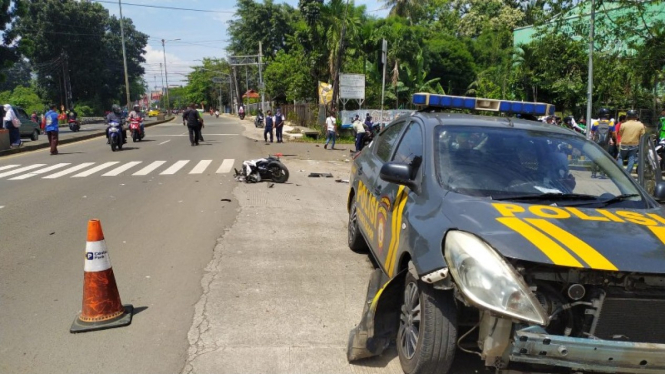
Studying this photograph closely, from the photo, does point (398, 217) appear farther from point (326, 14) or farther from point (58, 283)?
point (326, 14)

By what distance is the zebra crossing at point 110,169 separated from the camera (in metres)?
12.7

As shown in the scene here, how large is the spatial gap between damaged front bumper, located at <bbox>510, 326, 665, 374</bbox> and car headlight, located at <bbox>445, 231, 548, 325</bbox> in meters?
0.10

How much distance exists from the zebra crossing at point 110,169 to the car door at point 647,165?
32.5 ft

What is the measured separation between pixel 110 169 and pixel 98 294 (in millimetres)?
10577

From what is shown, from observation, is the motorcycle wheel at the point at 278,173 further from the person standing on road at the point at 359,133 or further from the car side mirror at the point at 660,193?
the car side mirror at the point at 660,193

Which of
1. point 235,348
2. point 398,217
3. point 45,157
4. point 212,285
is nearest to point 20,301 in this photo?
point 212,285

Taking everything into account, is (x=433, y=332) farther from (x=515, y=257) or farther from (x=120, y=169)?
(x=120, y=169)

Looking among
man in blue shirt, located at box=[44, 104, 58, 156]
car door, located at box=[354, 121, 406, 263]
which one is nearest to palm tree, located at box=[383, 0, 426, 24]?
man in blue shirt, located at box=[44, 104, 58, 156]

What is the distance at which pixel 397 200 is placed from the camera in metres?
3.90

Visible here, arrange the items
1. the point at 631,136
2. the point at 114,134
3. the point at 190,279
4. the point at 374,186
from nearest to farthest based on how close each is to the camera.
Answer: the point at 374,186 < the point at 190,279 < the point at 631,136 < the point at 114,134

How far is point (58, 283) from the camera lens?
4.95 meters

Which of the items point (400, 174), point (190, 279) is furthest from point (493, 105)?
point (190, 279)

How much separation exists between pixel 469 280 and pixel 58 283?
4117 mm

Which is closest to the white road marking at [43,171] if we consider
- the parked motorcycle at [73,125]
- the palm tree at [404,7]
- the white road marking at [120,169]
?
the white road marking at [120,169]
